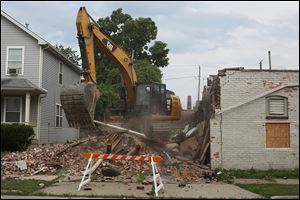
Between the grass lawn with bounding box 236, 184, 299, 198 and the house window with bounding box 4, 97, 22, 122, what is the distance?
15465 millimetres

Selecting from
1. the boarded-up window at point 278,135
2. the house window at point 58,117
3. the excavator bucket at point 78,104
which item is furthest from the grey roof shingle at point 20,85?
the boarded-up window at point 278,135

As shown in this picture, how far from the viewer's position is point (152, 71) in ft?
137

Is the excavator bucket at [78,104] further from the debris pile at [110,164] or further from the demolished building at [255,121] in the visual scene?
the demolished building at [255,121]

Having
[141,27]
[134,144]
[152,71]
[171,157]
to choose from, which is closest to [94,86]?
[134,144]

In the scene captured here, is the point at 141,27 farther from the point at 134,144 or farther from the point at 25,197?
the point at 25,197

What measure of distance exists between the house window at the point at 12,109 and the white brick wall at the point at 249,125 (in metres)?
12.8

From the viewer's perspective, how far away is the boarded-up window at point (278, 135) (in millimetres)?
16250

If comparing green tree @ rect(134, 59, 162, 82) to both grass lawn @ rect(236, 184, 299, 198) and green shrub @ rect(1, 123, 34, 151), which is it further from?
grass lawn @ rect(236, 184, 299, 198)

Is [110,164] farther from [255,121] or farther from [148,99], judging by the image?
[255,121]

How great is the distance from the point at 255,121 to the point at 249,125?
28cm

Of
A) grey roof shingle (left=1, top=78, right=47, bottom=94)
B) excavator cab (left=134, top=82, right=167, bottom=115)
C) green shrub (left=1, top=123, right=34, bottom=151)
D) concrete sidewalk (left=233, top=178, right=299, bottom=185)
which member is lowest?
concrete sidewalk (left=233, top=178, right=299, bottom=185)

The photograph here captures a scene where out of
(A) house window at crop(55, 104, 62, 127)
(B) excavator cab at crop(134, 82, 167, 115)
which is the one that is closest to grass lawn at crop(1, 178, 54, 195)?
(B) excavator cab at crop(134, 82, 167, 115)

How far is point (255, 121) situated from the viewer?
641 inches

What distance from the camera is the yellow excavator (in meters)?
15.8
